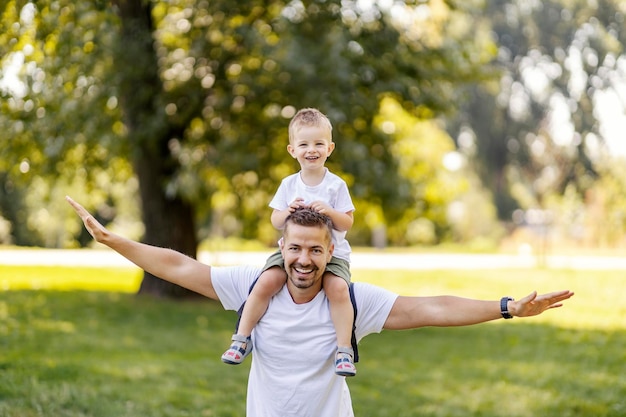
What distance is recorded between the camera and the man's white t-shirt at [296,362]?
3760mm

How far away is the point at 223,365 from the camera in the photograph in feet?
31.8

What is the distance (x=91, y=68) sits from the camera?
1327 centimetres

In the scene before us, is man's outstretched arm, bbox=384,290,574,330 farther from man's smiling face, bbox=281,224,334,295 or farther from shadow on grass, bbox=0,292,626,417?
shadow on grass, bbox=0,292,626,417

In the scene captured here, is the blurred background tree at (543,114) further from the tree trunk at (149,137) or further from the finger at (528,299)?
the finger at (528,299)

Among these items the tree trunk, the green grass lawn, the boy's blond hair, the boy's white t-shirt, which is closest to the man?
the boy's white t-shirt

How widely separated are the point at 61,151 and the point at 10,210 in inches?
805

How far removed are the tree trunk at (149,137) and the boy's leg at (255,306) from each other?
32.6 feet

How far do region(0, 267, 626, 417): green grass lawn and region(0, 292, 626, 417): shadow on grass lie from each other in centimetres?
2

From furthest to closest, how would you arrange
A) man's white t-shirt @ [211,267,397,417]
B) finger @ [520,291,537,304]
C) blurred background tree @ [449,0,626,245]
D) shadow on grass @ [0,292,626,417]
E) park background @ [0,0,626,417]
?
blurred background tree @ [449,0,626,245]
park background @ [0,0,626,417]
shadow on grass @ [0,292,626,417]
man's white t-shirt @ [211,267,397,417]
finger @ [520,291,537,304]

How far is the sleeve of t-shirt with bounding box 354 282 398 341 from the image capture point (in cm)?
393

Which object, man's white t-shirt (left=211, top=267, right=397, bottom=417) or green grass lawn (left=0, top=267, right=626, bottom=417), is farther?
green grass lawn (left=0, top=267, right=626, bottom=417)

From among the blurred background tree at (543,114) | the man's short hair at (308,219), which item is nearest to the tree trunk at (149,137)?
the man's short hair at (308,219)

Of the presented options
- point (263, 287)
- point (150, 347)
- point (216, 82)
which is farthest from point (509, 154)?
point (263, 287)

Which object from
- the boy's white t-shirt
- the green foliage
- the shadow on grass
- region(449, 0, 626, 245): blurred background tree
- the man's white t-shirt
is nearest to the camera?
the man's white t-shirt
